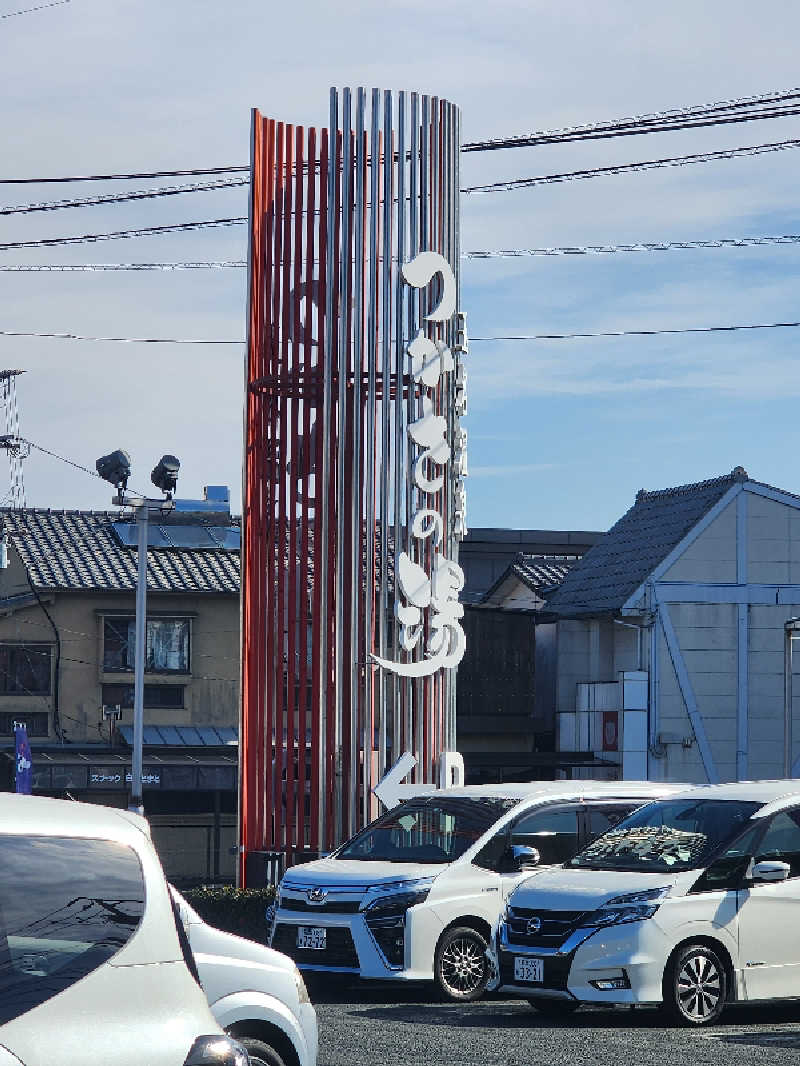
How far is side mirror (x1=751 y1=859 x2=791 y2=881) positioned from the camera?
40.5 ft

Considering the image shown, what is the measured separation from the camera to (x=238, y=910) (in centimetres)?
1853

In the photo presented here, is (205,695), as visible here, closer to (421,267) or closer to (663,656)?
(663,656)

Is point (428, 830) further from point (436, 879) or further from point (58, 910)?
point (58, 910)

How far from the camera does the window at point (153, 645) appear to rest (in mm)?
41656

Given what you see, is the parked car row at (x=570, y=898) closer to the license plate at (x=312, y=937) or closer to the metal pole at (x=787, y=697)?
the license plate at (x=312, y=937)

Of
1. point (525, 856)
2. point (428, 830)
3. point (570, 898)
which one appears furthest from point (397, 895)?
point (570, 898)

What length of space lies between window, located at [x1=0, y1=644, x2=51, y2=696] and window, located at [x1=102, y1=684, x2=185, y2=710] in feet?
4.90

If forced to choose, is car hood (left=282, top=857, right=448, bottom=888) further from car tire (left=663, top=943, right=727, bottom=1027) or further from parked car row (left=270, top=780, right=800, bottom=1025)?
car tire (left=663, top=943, right=727, bottom=1027)

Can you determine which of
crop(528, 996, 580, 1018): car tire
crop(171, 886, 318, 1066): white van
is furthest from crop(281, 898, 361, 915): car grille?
crop(171, 886, 318, 1066): white van

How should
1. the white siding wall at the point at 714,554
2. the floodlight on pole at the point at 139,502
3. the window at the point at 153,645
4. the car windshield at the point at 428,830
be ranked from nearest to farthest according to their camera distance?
the car windshield at the point at 428,830 < the floodlight on pole at the point at 139,502 < the white siding wall at the point at 714,554 < the window at the point at 153,645

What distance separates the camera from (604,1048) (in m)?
11.0

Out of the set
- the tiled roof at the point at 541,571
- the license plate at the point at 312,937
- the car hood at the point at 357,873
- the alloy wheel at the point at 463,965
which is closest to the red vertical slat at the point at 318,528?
the car hood at the point at 357,873

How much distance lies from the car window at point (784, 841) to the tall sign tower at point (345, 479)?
6.93 m

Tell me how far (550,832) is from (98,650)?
28110mm
